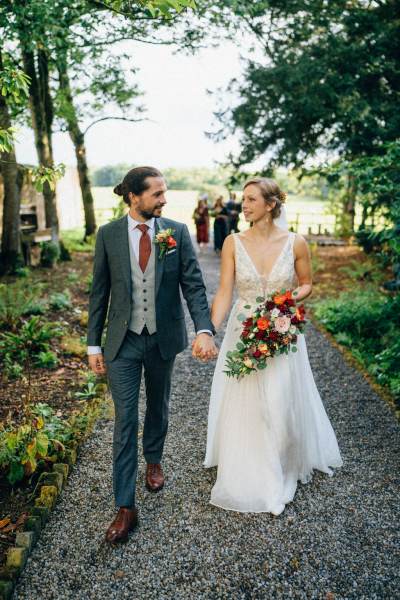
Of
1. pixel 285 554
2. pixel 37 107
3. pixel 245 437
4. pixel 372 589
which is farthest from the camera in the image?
pixel 37 107

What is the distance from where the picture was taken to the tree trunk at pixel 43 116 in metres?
12.9

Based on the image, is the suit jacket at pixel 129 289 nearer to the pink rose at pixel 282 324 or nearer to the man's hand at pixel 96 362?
the man's hand at pixel 96 362

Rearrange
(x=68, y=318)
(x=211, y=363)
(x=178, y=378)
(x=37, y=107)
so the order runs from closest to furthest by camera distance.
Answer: (x=178, y=378), (x=211, y=363), (x=68, y=318), (x=37, y=107)

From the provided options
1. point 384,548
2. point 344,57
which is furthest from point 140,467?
point 344,57

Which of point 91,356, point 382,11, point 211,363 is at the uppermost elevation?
point 382,11

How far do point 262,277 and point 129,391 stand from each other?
132cm

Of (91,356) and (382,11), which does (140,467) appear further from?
(382,11)

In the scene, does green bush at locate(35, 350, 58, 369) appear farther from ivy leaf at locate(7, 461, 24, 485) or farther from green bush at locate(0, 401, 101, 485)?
ivy leaf at locate(7, 461, 24, 485)

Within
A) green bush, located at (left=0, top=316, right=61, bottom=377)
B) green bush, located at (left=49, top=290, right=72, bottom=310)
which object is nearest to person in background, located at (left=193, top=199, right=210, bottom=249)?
green bush, located at (left=49, top=290, right=72, bottom=310)

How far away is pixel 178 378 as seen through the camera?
6.58m

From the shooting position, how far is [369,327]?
27.7 feet

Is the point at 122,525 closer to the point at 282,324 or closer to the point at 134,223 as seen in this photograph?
the point at 282,324

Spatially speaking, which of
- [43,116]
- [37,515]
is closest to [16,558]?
[37,515]

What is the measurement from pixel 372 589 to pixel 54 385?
161 inches
